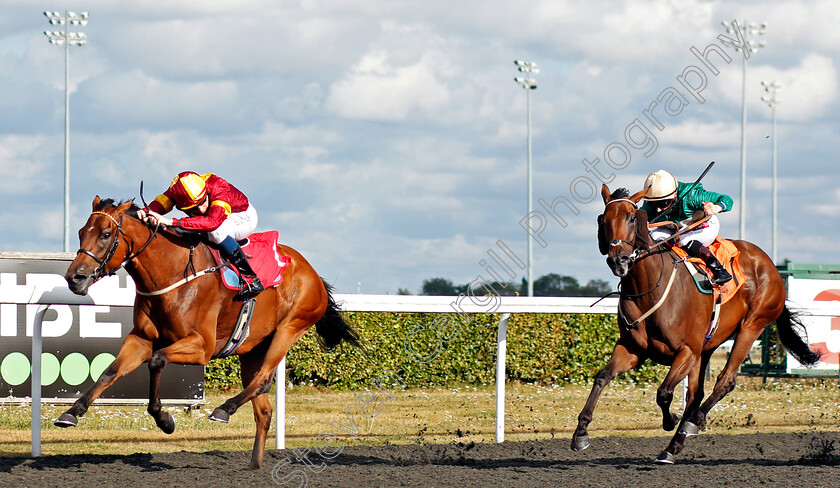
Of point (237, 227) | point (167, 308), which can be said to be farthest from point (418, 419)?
point (167, 308)

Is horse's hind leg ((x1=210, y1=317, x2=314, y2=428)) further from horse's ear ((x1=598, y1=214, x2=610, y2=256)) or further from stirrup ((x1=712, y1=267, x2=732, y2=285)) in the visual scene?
stirrup ((x1=712, y1=267, x2=732, y2=285))

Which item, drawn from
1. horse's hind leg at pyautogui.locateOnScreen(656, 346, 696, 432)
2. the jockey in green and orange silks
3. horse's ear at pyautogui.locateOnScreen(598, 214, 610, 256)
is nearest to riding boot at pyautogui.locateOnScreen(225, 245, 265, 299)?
horse's ear at pyautogui.locateOnScreen(598, 214, 610, 256)

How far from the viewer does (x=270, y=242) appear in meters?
5.70

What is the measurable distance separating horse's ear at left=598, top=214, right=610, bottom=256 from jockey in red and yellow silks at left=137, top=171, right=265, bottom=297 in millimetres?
1971

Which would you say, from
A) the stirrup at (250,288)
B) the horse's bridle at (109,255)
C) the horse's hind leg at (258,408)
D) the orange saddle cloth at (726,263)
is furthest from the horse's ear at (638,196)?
the horse's bridle at (109,255)

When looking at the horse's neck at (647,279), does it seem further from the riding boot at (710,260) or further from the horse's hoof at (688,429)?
the horse's hoof at (688,429)

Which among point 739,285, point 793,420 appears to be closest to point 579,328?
point 793,420

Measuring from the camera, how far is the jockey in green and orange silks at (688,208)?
6059mm

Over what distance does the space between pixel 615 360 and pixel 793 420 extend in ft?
13.2

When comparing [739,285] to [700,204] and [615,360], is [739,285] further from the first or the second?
[615,360]

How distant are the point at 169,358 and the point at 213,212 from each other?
0.83 meters

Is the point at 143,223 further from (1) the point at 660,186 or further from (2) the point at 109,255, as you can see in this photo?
(1) the point at 660,186

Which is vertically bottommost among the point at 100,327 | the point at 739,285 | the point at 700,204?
the point at 100,327

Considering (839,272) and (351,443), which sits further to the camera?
(839,272)
